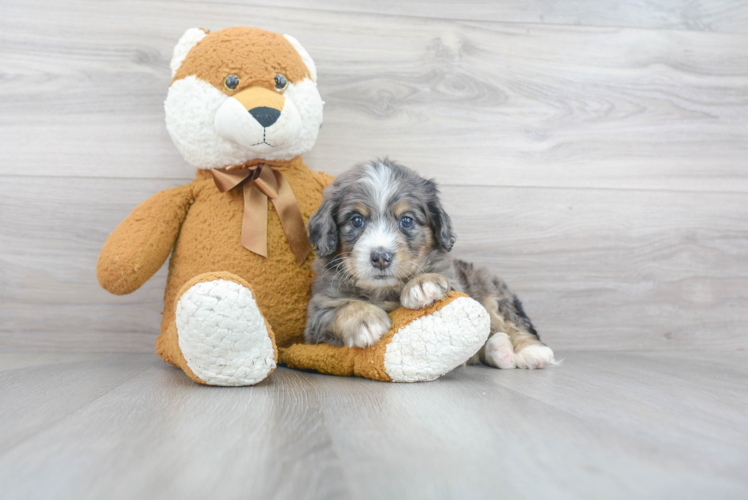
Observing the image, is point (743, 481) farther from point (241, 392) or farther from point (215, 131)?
point (215, 131)

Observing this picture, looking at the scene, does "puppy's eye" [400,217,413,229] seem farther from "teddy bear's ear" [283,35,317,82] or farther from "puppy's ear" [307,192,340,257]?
"teddy bear's ear" [283,35,317,82]

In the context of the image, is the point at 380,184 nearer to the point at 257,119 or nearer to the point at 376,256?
the point at 376,256

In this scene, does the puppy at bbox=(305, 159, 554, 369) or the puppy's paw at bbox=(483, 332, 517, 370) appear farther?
the puppy's paw at bbox=(483, 332, 517, 370)

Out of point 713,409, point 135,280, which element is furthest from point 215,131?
point 713,409

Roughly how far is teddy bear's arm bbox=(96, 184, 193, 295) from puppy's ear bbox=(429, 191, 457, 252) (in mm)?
914

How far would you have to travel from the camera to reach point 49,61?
2307 millimetres

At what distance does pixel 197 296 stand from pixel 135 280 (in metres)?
0.58

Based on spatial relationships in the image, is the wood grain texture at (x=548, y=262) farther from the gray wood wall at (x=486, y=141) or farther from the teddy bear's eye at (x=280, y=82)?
the teddy bear's eye at (x=280, y=82)

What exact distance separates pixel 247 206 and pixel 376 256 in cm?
53

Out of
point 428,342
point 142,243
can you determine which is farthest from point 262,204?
point 428,342

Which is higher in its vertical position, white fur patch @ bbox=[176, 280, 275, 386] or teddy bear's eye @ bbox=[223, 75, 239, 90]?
teddy bear's eye @ bbox=[223, 75, 239, 90]

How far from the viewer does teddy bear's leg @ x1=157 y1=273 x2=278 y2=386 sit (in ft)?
4.55

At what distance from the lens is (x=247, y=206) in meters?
1.89

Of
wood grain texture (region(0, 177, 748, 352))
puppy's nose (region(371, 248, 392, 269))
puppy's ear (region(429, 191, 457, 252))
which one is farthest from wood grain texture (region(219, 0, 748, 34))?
puppy's nose (region(371, 248, 392, 269))
